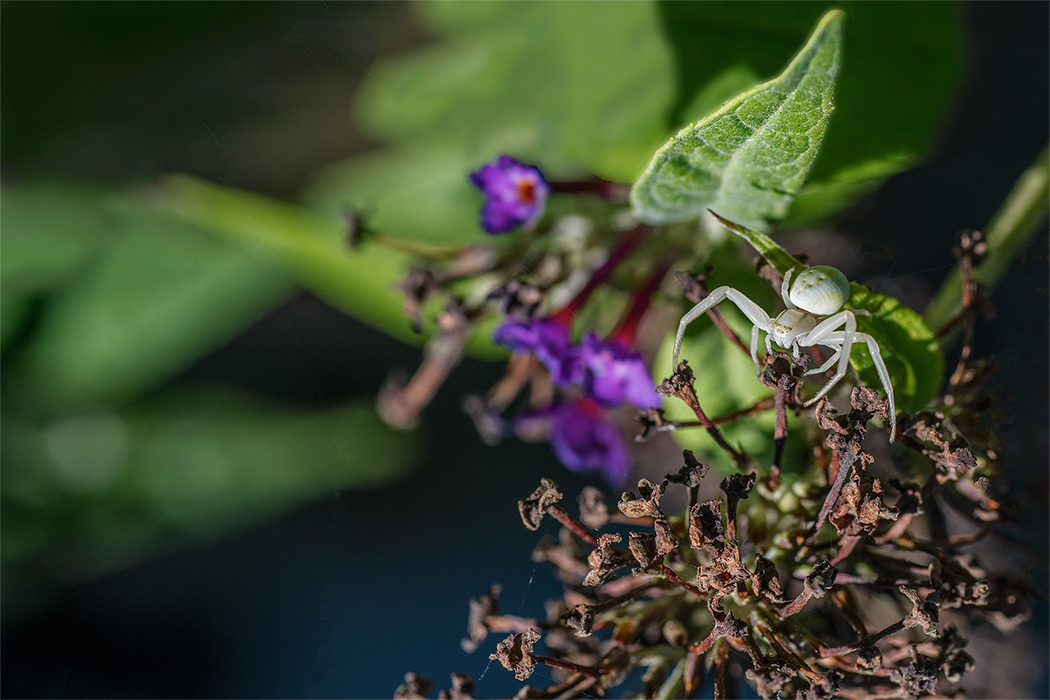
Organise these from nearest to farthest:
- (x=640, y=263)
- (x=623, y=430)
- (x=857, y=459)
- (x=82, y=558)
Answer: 1. (x=857, y=459)
2. (x=640, y=263)
3. (x=623, y=430)
4. (x=82, y=558)

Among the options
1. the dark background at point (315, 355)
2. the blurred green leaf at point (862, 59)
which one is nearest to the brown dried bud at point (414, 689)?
the dark background at point (315, 355)

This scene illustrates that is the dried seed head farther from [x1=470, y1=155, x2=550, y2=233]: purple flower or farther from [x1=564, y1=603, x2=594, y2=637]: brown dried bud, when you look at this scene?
[x1=470, y1=155, x2=550, y2=233]: purple flower

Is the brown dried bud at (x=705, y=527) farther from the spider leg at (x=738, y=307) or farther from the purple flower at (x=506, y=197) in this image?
the purple flower at (x=506, y=197)

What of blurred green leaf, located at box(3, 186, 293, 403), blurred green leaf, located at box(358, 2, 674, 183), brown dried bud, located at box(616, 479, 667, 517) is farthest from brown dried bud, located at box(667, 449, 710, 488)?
blurred green leaf, located at box(3, 186, 293, 403)

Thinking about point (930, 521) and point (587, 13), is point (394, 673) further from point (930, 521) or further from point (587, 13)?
point (587, 13)

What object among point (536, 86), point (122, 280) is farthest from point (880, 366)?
→ point (122, 280)

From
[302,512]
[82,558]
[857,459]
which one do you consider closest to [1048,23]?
[857,459]

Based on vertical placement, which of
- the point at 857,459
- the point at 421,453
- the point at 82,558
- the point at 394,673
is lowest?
the point at 857,459
